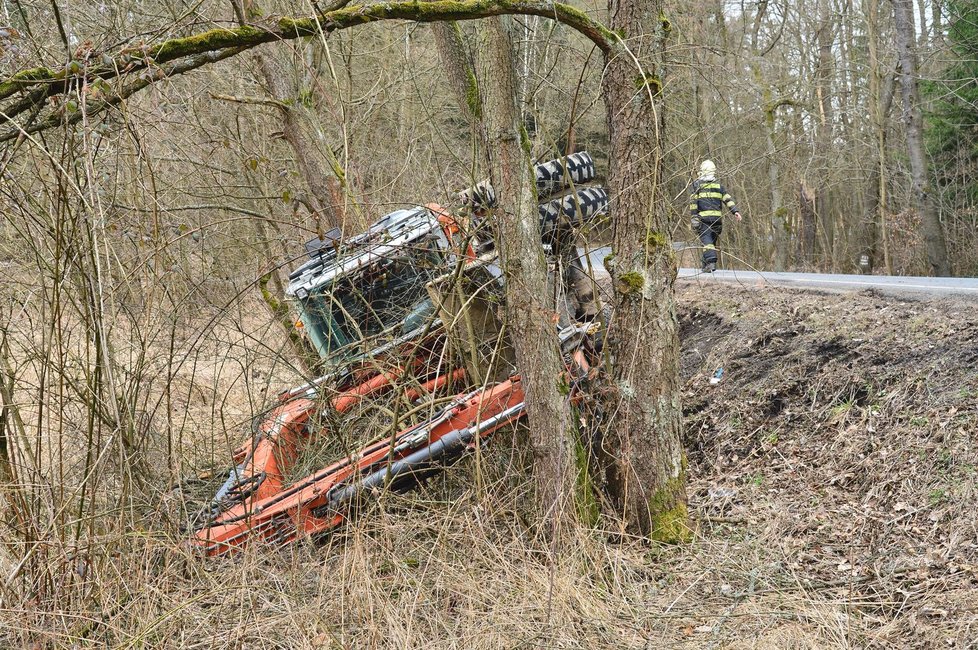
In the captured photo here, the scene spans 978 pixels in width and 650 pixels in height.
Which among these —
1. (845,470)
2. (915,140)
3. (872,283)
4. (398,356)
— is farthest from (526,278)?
(915,140)

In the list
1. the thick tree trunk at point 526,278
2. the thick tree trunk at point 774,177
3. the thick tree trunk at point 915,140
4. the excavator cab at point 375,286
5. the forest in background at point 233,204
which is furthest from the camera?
the thick tree trunk at point 774,177

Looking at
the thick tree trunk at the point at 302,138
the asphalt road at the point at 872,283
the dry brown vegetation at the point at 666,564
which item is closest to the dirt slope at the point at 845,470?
the dry brown vegetation at the point at 666,564

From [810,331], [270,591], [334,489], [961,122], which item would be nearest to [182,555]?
[270,591]

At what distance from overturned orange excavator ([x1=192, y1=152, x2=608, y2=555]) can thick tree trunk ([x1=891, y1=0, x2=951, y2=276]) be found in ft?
37.0

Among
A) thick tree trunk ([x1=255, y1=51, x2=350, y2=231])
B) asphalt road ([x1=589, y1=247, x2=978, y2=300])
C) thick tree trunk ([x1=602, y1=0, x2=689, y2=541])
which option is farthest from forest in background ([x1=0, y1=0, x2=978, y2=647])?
asphalt road ([x1=589, y1=247, x2=978, y2=300])

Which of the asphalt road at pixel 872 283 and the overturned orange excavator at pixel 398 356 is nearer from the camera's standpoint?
the overturned orange excavator at pixel 398 356

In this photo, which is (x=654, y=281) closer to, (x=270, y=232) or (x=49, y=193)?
(x=49, y=193)

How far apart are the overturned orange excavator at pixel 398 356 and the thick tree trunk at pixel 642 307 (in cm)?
41

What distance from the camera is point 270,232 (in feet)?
36.5

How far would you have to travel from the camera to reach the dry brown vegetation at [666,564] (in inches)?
180

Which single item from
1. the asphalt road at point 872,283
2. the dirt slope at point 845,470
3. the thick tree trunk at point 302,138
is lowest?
the dirt slope at point 845,470

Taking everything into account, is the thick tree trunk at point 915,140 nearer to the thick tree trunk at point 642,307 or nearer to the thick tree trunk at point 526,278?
the thick tree trunk at point 642,307

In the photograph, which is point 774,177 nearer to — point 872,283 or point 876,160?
point 876,160

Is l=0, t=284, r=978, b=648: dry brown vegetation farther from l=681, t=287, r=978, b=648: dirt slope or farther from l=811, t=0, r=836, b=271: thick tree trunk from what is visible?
l=811, t=0, r=836, b=271: thick tree trunk
